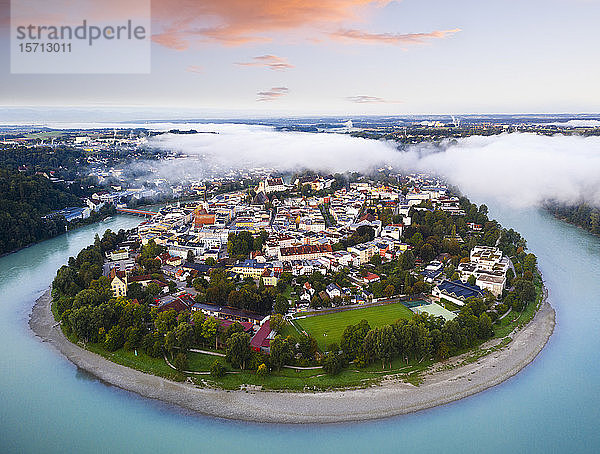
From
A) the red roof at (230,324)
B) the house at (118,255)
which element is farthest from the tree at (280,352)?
the house at (118,255)

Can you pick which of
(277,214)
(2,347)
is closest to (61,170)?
(277,214)

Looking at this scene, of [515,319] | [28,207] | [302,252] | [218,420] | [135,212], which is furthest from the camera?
[135,212]

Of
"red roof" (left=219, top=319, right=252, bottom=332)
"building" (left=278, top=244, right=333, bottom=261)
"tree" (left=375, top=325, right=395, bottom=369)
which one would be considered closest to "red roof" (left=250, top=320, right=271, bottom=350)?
"red roof" (left=219, top=319, right=252, bottom=332)

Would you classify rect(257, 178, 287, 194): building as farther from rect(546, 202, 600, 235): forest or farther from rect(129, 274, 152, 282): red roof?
rect(129, 274, 152, 282): red roof

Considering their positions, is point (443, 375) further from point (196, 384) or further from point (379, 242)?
point (379, 242)

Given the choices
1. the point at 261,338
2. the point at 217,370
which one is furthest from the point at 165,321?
the point at 261,338

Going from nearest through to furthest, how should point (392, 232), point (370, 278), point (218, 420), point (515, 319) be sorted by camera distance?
point (218, 420) → point (515, 319) → point (370, 278) → point (392, 232)

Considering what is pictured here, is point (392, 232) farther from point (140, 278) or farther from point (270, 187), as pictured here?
point (270, 187)
